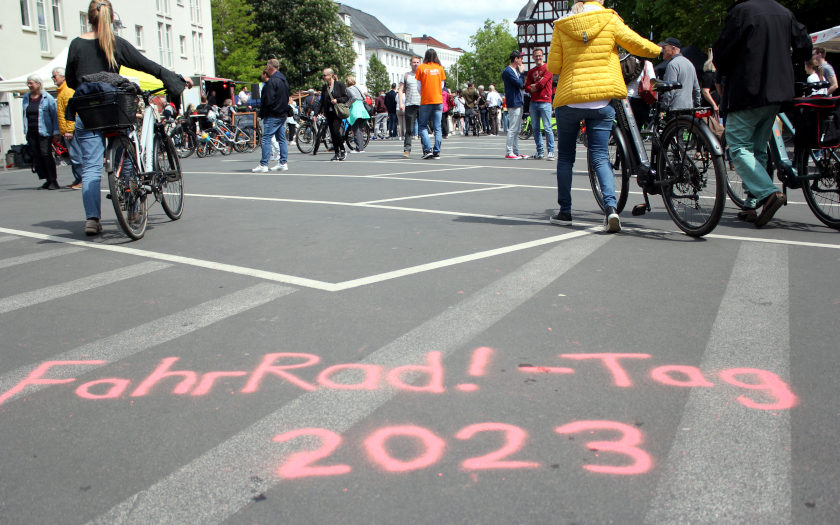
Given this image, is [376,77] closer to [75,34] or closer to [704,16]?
[75,34]

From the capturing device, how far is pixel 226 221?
27.0 ft

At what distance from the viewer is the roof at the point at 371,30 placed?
455 feet

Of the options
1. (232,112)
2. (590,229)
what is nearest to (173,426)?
(590,229)

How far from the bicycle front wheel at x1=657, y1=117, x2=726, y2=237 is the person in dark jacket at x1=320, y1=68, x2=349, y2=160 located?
11.3 meters

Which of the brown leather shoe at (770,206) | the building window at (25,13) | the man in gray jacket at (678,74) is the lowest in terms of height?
the brown leather shoe at (770,206)

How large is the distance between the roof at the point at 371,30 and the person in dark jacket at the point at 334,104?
389 ft

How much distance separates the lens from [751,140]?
6961 mm

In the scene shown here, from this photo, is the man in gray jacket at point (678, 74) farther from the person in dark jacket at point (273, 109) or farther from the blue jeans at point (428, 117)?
the person in dark jacket at point (273, 109)

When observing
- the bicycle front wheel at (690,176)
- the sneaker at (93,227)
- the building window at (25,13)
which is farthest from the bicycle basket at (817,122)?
the building window at (25,13)

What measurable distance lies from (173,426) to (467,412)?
3.44ft

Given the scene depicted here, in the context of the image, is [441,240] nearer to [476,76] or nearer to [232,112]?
[232,112]

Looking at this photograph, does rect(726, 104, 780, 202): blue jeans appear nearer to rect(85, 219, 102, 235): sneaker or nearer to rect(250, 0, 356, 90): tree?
rect(85, 219, 102, 235): sneaker

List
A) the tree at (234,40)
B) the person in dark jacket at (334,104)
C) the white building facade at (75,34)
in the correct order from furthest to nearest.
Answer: the tree at (234,40), the white building facade at (75,34), the person in dark jacket at (334,104)

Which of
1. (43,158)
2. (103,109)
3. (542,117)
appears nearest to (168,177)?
(103,109)
